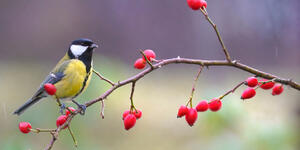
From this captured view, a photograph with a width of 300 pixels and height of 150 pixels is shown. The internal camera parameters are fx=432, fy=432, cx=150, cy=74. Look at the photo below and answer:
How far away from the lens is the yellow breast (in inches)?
73.2

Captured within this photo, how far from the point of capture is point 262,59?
20.6ft

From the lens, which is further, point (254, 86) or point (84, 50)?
point (84, 50)

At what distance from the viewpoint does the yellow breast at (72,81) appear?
6.10 ft

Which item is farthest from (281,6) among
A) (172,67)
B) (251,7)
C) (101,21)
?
(101,21)

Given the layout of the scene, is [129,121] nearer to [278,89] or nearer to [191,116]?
[191,116]

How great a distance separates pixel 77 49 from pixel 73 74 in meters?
0.15

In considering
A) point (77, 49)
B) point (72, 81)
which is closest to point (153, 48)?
point (77, 49)

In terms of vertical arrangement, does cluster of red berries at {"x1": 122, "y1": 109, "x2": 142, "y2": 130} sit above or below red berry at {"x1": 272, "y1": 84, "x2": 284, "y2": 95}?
above

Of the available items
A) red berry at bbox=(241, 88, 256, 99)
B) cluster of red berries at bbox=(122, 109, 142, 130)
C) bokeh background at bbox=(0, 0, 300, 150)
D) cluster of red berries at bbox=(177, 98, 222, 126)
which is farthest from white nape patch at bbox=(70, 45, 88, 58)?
bokeh background at bbox=(0, 0, 300, 150)

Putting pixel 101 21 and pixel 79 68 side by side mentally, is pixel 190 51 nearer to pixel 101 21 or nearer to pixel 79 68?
pixel 101 21

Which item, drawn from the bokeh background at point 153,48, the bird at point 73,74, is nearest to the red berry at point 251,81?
the bird at point 73,74

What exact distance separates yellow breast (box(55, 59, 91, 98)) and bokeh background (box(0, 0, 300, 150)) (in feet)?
6.80

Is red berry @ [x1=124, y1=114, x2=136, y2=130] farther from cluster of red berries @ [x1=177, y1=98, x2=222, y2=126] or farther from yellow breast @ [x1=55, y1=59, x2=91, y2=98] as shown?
yellow breast @ [x1=55, y1=59, x2=91, y2=98]

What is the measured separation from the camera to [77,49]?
6.52ft
